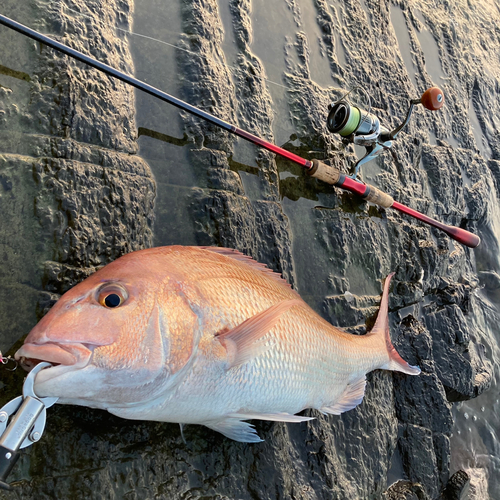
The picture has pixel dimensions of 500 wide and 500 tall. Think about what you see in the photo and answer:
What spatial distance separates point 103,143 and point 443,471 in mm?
3662

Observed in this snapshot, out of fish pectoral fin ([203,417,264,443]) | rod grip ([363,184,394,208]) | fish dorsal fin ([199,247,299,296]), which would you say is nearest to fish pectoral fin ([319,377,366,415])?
fish pectoral fin ([203,417,264,443])

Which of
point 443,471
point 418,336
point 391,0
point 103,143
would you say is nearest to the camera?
point 103,143

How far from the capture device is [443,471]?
326cm

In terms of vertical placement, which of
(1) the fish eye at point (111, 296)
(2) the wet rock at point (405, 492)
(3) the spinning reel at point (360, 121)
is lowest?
(2) the wet rock at point (405, 492)

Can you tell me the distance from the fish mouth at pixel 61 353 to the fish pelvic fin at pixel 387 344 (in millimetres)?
2086

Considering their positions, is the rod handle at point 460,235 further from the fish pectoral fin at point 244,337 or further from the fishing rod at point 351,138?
the fish pectoral fin at point 244,337

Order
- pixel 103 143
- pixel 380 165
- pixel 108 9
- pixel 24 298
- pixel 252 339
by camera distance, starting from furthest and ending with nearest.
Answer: pixel 380 165 < pixel 108 9 < pixel 103 143 < pixel 24 298 < pixel 252 339

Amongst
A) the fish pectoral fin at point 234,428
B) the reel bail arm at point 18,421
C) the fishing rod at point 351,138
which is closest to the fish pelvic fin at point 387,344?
the fishing rod at point 351,138

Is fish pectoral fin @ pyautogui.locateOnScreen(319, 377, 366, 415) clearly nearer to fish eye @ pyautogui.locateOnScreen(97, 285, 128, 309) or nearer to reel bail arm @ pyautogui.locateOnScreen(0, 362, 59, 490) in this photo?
fish eye @ pyautogui.locateOnScreen(97, 285, 128, 309)

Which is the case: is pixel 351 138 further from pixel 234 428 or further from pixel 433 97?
pixel 234 428

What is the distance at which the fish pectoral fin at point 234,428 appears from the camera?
78.4 inches

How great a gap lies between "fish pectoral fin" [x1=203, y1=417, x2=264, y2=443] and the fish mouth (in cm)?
87

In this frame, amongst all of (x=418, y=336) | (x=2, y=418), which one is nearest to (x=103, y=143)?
(x=2, y=418)

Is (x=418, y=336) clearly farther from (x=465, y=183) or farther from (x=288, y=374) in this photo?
(x=465, y=183)
